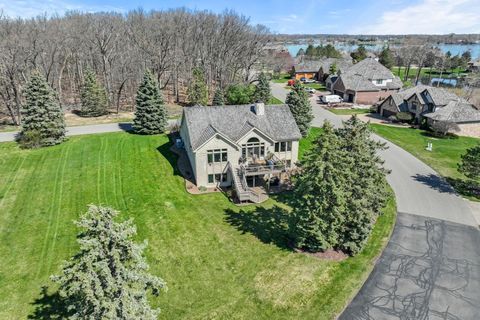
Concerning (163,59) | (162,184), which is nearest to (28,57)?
(163,59)

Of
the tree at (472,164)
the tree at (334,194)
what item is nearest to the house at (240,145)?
the tree at (334,194)

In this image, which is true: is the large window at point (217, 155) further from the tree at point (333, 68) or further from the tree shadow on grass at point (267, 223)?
the tree at point (333, 68)

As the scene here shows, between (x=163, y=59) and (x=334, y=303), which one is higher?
(x=163, y=59)

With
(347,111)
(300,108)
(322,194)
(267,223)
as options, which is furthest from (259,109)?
(347,111)

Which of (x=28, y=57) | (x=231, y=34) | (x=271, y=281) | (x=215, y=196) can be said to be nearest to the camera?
(x=271, y=281)

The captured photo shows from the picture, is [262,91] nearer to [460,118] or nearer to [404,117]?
[404,117]

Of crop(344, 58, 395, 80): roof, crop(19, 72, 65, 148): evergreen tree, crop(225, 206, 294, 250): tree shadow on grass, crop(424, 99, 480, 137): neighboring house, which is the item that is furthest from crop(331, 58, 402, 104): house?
crop(19, 72, 65, 148): evergreen tree

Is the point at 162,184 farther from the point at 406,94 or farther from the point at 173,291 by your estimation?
the point at 406,94
